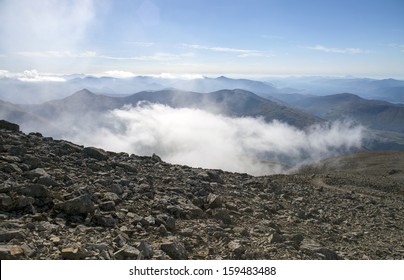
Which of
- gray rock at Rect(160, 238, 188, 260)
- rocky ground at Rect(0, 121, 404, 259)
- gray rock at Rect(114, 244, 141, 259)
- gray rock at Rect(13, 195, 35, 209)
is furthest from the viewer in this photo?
gray rock at Rect(13, 195, 35, 209)

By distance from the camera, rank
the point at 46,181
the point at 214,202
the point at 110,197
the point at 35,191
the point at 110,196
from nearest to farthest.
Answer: the point at 35,191, the point at 46,181, the point at 110,197, the point at 110,196, the point at 214,202

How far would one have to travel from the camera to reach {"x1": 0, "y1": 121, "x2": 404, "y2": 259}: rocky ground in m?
9.14

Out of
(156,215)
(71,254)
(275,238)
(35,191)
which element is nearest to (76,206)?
(35,191)

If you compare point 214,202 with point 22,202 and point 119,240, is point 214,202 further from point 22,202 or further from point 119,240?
point 22,202

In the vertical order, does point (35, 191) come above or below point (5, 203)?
above

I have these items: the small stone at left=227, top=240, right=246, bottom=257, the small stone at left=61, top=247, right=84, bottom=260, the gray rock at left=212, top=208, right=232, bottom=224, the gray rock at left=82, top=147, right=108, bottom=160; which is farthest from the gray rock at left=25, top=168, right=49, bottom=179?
the small stone at left=227, top=240, right=246, bottom=257

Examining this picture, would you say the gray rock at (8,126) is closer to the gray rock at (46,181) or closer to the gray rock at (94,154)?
the gray rock at (94,154)

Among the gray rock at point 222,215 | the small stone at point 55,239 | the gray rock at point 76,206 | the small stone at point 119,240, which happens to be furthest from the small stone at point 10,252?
the gray rock at point 222,215

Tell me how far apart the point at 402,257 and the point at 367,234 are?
2342 millimetres

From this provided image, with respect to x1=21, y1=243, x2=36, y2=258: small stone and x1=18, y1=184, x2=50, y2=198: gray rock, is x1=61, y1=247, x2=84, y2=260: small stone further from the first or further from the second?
x1=18, y1=184, x2=50, y2=198: gray rock

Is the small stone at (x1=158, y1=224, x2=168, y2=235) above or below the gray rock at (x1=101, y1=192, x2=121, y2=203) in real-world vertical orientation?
below

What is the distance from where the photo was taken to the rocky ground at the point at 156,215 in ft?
30.0

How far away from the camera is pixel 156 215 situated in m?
12.0
